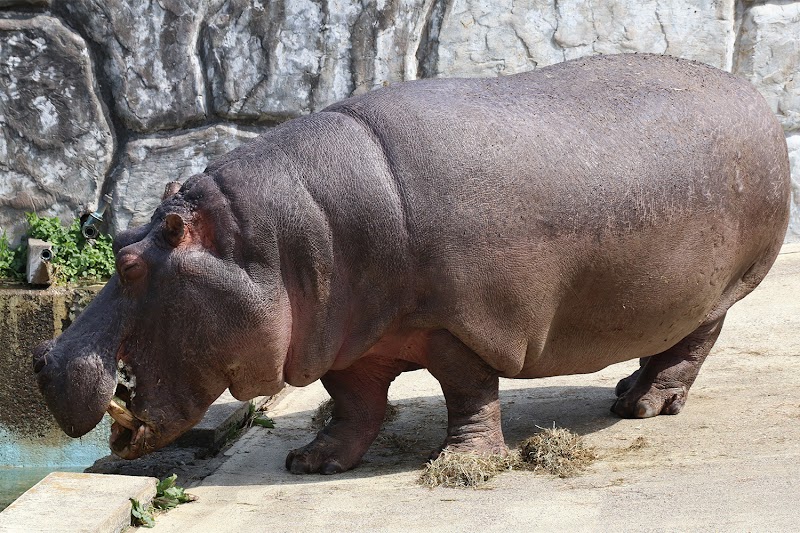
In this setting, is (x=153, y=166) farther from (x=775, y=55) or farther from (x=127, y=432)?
(x=775, y=55)

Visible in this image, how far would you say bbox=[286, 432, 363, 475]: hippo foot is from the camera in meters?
3.90

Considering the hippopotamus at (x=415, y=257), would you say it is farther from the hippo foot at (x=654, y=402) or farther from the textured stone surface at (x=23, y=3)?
the textured stone surface at (x=23, y=3)

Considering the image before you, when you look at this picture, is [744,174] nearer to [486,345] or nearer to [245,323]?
[486,345]

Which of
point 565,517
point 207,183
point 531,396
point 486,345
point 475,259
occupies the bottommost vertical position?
point 531,396

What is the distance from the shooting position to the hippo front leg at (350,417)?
3.91m

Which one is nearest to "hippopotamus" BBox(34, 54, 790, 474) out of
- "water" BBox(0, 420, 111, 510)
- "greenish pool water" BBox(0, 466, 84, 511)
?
"greenish pool water" BBox(0, 466, 84, 511)

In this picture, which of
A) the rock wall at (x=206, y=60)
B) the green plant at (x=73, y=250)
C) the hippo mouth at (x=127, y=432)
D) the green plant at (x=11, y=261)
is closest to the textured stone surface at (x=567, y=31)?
the rock wall at (x=206, y=60)

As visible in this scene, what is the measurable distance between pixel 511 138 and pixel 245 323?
107 cm

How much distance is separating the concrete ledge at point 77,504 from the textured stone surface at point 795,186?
4.90 m

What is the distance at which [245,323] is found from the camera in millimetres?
3494

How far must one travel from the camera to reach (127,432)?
3736mm

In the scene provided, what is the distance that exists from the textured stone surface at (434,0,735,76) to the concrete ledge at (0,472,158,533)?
3.90 meters

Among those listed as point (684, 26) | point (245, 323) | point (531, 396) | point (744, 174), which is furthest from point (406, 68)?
point (245, 323)

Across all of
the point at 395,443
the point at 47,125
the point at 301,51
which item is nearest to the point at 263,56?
the point at 301,51
